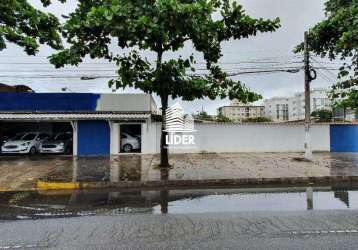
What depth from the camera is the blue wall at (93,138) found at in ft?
73.8

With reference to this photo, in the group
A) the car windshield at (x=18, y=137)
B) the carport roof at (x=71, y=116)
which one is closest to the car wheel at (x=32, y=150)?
the car windshield at (x=18, y=137)

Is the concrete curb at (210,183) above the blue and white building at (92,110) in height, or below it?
below

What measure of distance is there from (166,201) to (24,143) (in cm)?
1740

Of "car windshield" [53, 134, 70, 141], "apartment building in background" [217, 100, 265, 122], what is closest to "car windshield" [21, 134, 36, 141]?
"car windshield" [53, 134, 70, 141]

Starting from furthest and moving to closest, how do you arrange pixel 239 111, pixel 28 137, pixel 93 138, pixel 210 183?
pixel 239 111
pixel 28 137
pixel 93 138
pixel 210 183

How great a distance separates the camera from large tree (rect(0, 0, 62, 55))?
353 inches

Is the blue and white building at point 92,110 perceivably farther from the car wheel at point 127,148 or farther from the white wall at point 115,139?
the car wheel at point 127,148

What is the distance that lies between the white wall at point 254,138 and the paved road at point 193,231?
16154 millimetres

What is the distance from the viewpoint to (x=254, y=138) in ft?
77.8

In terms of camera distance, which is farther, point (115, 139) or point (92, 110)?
point (115, 139)

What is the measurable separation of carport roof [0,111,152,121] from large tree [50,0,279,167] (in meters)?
7.23

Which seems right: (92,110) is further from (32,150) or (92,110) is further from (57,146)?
(32,150)

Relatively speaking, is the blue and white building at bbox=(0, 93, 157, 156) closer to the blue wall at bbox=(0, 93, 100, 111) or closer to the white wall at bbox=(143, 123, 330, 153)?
the blue wall at bbox=(0, 93, 100, 111)

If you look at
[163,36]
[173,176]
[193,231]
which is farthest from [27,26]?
[193,231]
